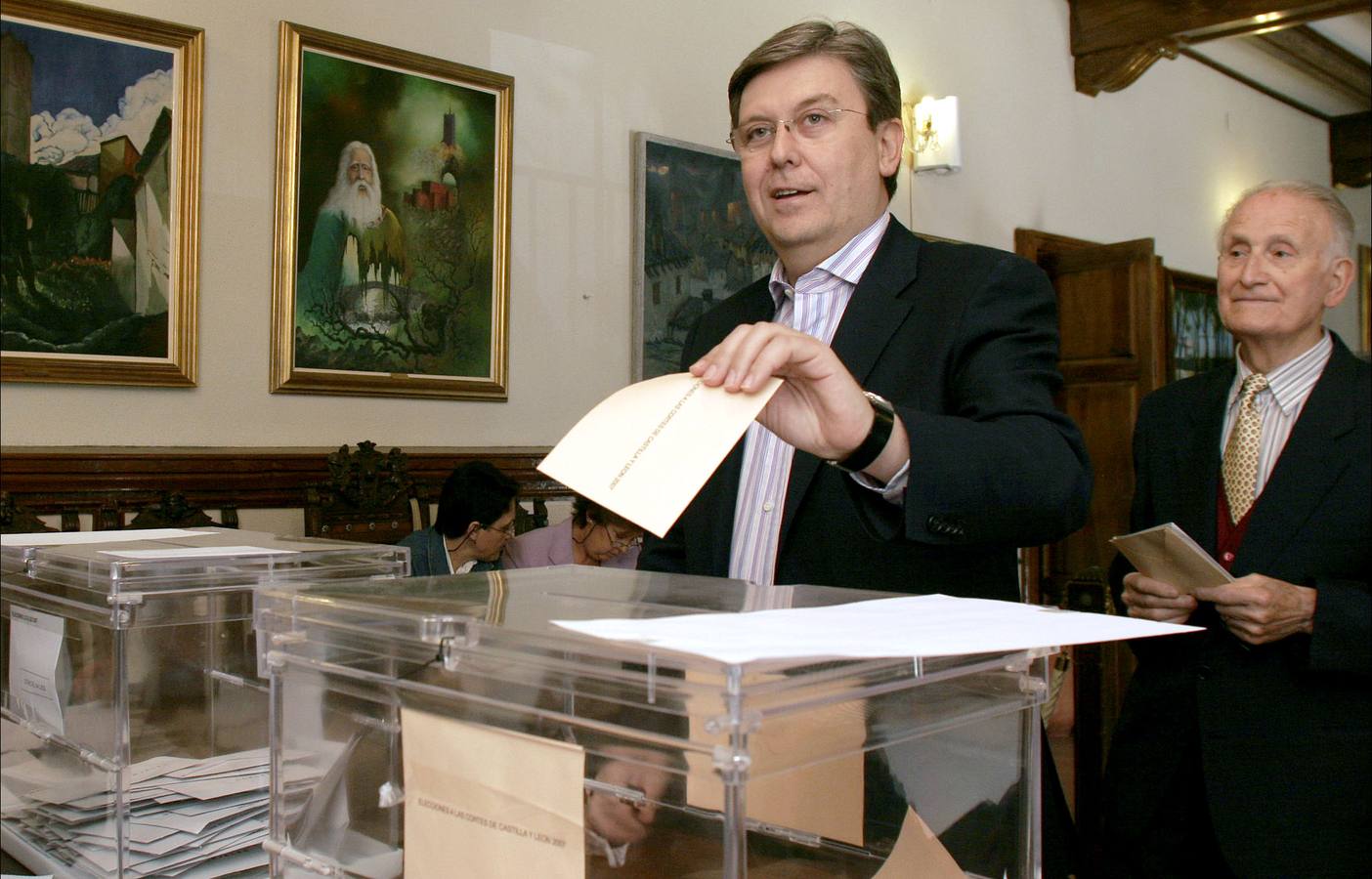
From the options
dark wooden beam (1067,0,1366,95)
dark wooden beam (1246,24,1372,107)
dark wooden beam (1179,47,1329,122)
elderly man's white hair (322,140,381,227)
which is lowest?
elderly man's white hair (322,140,381,227)

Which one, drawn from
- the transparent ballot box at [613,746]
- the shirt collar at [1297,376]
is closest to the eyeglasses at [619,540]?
the shirt collar at [1297,376]

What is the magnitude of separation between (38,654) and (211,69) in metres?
2.66

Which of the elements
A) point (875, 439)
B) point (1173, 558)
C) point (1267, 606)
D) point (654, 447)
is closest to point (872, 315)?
point (875, 439)

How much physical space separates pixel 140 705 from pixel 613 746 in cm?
71

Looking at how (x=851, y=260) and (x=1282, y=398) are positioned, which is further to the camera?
(x=1282, y=398)

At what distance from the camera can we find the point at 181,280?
11.2ft

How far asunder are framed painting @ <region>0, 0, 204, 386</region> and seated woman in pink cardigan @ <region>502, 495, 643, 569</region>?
1.22m

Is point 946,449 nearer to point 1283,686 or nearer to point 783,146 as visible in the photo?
point 783,146

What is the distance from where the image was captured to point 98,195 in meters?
3.27

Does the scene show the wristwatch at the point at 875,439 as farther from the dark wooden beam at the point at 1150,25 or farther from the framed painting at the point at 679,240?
the dark wooden beam at the point at 1150,25

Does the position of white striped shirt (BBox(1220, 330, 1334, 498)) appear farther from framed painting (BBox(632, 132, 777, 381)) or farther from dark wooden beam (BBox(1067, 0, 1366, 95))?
dark wooden beam (BBox(1067, 0, 1366, 95))

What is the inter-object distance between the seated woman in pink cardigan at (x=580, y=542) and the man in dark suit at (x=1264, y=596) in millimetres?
1911

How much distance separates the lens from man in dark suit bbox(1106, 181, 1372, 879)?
7.00 ft

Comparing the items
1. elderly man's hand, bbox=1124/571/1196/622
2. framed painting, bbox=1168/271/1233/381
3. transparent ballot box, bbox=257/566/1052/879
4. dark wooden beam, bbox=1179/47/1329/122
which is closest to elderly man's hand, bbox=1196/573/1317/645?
elderly man's hand, bbox=1124/571/1196/622
